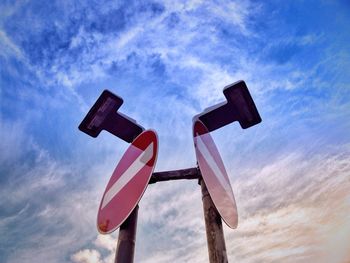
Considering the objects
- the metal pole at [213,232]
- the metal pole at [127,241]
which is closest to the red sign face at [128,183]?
the metal pole at [127,241]

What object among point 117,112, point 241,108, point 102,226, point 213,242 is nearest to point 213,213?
point 213,242

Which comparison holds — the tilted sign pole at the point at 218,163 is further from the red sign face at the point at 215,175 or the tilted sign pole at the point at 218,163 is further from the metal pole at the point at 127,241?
A: the metal pole at the point at 127,241

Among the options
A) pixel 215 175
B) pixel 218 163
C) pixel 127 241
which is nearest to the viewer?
pixel 127 241

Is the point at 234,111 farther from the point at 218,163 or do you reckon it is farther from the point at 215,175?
the point at 215,175

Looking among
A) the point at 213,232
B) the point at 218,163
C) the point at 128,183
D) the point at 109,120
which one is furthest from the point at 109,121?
the point at 213,232

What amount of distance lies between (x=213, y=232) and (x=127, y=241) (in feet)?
2.28

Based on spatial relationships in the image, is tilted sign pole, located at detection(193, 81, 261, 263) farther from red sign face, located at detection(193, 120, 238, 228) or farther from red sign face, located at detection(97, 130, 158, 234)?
red sign face, located at detection(97, 130, 158, 234)

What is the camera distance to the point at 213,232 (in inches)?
71.1

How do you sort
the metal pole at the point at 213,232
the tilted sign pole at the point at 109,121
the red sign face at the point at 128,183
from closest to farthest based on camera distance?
the metal pole at the point at 213,232 → the red sign face at the point at 128,183 → the tilted sign pole at the point at 109,121

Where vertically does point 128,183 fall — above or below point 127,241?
above

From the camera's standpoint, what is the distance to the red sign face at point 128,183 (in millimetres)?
1976

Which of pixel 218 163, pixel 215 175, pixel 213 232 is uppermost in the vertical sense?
pixel 218 163

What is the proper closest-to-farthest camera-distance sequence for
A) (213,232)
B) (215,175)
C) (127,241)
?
(213,232) < (127,241) < (215,175)

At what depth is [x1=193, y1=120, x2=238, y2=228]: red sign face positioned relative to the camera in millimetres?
1870
